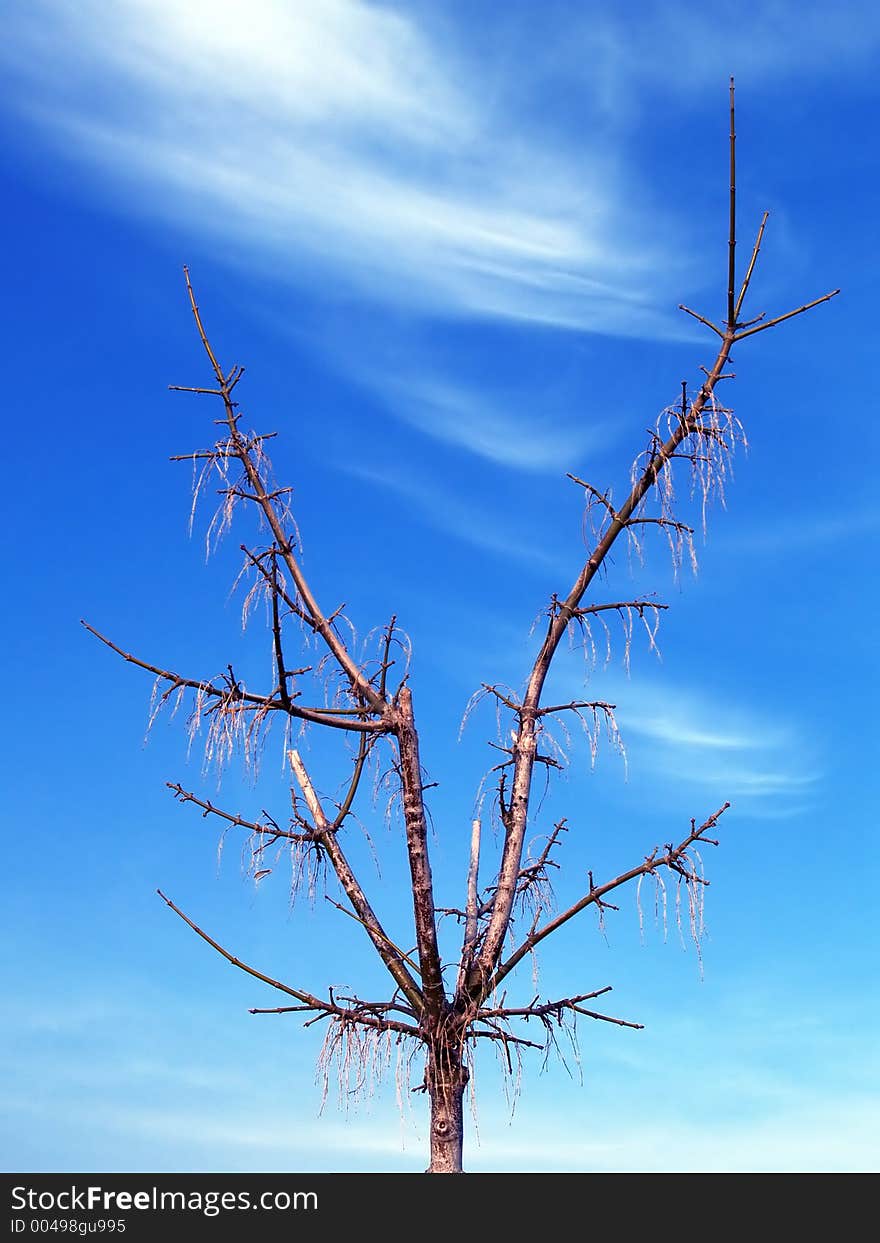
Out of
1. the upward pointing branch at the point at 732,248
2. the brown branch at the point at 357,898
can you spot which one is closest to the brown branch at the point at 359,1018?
the brown branch at the point at 357,898

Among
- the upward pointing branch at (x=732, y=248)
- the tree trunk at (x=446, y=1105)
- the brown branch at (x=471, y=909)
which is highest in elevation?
the upward pointing branch at (x=732, y=248)

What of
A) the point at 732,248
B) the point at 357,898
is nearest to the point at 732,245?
the point at 732,248

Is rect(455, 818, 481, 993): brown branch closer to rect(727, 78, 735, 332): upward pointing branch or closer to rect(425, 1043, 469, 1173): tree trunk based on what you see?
rect(425, 1043, 469, 1173): tree trunk

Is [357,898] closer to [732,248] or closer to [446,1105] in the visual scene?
[446,1105]

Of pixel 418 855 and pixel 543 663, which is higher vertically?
pixel 543 663

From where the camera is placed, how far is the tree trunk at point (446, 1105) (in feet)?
27.5

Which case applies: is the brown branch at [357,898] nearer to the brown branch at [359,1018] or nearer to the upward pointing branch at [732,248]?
the brown branch at [359,1018]

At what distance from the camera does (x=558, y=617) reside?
31.1 feet

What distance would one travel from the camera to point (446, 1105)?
8500 millimetres
